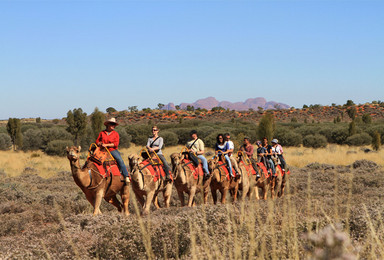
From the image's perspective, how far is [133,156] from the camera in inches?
411

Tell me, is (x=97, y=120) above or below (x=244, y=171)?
above

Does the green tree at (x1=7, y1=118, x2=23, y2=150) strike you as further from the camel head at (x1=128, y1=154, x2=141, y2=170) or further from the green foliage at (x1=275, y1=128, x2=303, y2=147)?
the camel head at (x1=128, y1=154, x2=141, y2=170)

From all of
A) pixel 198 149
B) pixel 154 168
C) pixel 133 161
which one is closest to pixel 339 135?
pixel 198 149

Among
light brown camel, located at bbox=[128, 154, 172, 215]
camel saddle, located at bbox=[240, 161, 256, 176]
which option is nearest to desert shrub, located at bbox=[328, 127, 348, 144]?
camel saddle, located at bbox=[240, 161, 256, 176]

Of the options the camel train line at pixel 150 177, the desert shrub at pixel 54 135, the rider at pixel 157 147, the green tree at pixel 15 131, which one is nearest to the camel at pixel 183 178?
the camel train line at pixel 150 177

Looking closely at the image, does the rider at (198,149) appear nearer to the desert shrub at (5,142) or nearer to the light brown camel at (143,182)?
the light brown camel at (143,182)

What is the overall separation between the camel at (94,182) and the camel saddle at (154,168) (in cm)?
83

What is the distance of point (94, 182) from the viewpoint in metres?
9.82

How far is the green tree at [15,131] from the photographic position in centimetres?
3819

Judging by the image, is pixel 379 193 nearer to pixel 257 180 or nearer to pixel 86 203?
pixel 257 180

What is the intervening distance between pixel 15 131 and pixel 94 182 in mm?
32034

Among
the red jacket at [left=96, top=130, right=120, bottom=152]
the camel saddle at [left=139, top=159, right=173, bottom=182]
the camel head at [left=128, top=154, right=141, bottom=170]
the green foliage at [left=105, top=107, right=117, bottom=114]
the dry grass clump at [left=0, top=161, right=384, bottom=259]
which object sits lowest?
the dry grass clump at [left=0, top=161, right=384, bottom=259]

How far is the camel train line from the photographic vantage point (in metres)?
9.88

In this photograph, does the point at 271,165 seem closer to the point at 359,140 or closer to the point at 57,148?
the point at 57,148
